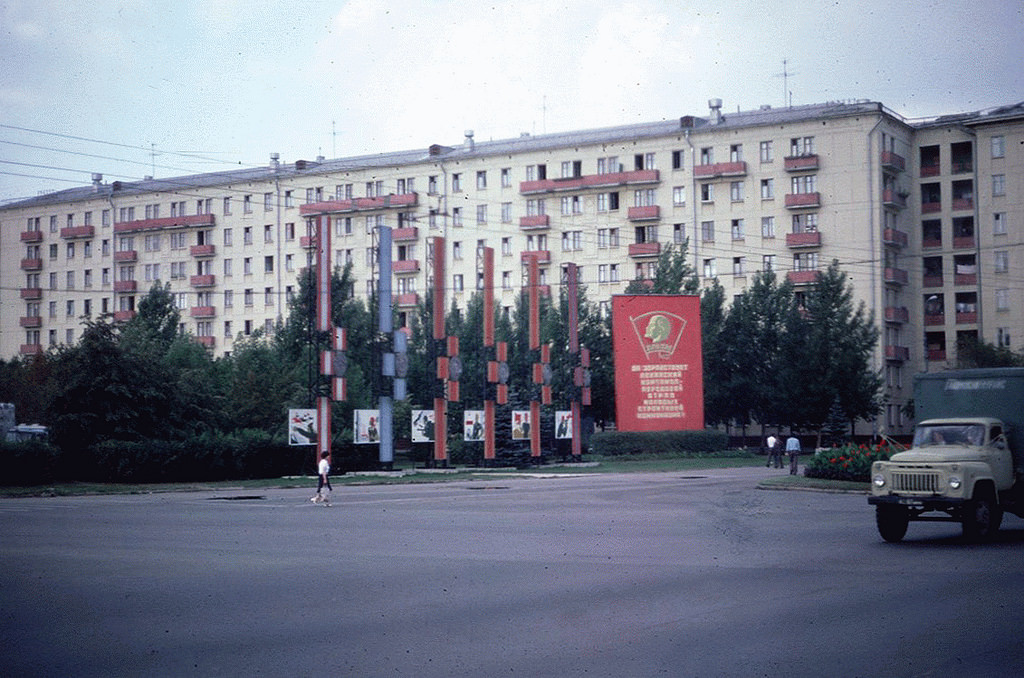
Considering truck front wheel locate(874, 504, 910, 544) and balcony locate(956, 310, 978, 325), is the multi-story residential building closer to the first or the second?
balcony locate(956, 310, 978, 325)

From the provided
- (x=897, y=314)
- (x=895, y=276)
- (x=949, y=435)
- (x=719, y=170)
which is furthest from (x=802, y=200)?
(x=949, y=435)

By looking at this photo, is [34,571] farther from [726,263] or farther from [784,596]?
[726,263]

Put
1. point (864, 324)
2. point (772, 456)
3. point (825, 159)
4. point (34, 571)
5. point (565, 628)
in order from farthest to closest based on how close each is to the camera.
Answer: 1. point (825, 159)
2. point (864, 324)
3. point (772, 456)
4. point (34, 571)
5. point (565, 628)

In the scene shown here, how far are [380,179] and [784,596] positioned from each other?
86.8 m

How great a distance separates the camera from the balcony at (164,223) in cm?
10031

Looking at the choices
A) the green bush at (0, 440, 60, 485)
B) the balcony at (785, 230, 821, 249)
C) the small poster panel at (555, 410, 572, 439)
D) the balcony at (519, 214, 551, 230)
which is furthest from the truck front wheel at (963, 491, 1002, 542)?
the balcony at (519, 214, 551, 230)

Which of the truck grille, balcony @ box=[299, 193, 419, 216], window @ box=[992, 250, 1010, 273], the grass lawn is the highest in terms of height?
balcony @ box=[299, 193, 419, 216]

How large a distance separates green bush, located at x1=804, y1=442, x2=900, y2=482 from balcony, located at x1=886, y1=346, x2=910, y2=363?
162ft

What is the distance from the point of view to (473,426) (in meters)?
58.8

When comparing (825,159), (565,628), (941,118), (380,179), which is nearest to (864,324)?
(825,159)

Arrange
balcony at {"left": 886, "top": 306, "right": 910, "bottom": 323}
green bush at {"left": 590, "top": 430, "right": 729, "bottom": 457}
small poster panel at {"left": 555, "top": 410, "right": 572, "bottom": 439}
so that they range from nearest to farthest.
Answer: small poster panel at {"left": 555, "top": 410, "right": 572, "bottom": 439}
green bush at {"left": 590, "top": 430, "right": 729, "bottom": 457}
balcony at {"left": 886, "top": 306, "right": 910, "bottom": 323}

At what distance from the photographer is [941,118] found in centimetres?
8756

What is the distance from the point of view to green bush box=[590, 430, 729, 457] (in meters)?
66.9

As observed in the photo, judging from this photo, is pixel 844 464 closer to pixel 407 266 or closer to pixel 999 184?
pixel 999 184
